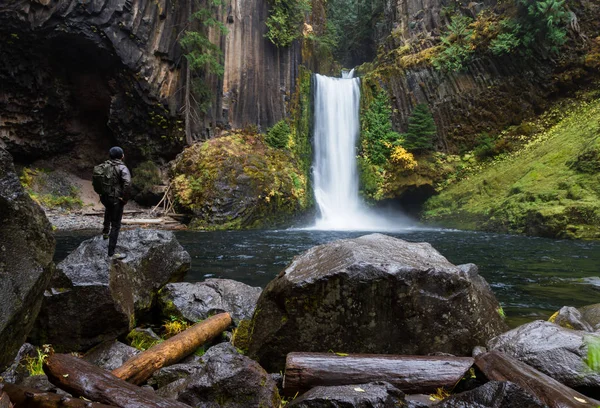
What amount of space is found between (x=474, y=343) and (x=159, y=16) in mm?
20505

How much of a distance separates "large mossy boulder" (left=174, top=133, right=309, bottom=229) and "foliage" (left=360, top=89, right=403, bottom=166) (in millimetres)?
5658

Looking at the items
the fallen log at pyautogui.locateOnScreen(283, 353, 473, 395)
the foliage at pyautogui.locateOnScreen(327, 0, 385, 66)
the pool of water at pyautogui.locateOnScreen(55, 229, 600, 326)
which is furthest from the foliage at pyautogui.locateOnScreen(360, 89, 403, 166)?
the fallen log at pyautogui.locateOnScreen(283, 353, 473, 395)

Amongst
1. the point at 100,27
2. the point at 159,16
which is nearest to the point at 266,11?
the point at 159,16

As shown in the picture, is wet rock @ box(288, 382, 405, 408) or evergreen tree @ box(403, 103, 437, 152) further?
evergreen tree @ box(403, 103, 437, 152)

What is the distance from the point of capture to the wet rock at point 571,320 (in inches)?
147

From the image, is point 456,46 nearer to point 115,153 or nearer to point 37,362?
point 115,153

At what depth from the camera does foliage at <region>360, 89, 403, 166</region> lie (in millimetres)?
23516

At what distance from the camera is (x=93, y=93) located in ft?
67.5

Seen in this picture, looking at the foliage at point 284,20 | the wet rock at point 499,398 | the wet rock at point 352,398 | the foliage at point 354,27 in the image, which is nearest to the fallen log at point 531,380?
the wet rock at point 499,398

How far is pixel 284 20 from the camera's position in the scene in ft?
75.7

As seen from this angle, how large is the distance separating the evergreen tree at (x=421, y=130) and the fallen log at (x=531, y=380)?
20.8m

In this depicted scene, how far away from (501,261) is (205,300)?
7.35 metres

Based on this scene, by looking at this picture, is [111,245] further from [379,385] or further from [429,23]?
[429,23]

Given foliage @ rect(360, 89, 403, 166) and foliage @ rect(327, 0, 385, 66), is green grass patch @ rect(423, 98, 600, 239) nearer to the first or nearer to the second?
foliage @ rect(360, 89, 403, 166)
